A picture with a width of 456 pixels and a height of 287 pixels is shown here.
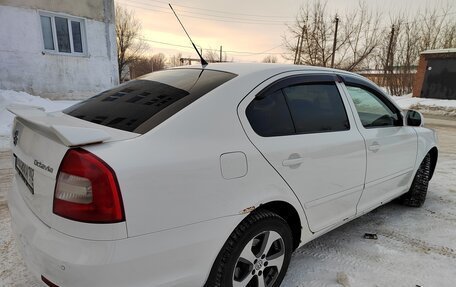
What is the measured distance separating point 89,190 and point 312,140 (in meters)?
1.56

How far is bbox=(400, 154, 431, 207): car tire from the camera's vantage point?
154 inches

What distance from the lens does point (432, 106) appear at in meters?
16.0

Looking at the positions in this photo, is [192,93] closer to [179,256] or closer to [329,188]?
[179,256]

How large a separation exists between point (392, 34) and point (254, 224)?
86.8 ft

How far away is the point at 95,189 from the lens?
1.49m

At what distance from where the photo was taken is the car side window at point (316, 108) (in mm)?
2405

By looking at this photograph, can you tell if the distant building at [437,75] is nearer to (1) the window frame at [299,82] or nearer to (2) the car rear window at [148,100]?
(1) the window frame at [299,82]

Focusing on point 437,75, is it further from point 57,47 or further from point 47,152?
point 47,152

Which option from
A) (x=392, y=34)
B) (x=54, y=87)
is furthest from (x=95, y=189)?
(x=392, y=34)

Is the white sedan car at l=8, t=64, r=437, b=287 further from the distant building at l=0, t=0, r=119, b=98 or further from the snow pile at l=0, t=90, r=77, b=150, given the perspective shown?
the distant building at l=0, t=0, r=119, b=98

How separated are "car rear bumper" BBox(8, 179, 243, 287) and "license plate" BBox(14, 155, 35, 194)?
146 mm

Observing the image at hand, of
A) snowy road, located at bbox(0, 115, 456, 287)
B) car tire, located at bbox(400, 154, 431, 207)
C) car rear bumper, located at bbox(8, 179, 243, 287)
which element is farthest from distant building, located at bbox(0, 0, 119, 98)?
car tire, located at bbox(400, 154, 431, 207)

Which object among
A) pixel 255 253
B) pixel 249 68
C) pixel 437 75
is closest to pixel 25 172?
pixel 255 253

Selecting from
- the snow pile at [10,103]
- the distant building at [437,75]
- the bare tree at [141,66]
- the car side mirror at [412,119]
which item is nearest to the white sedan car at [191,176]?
the car side mirror at [412,119]
